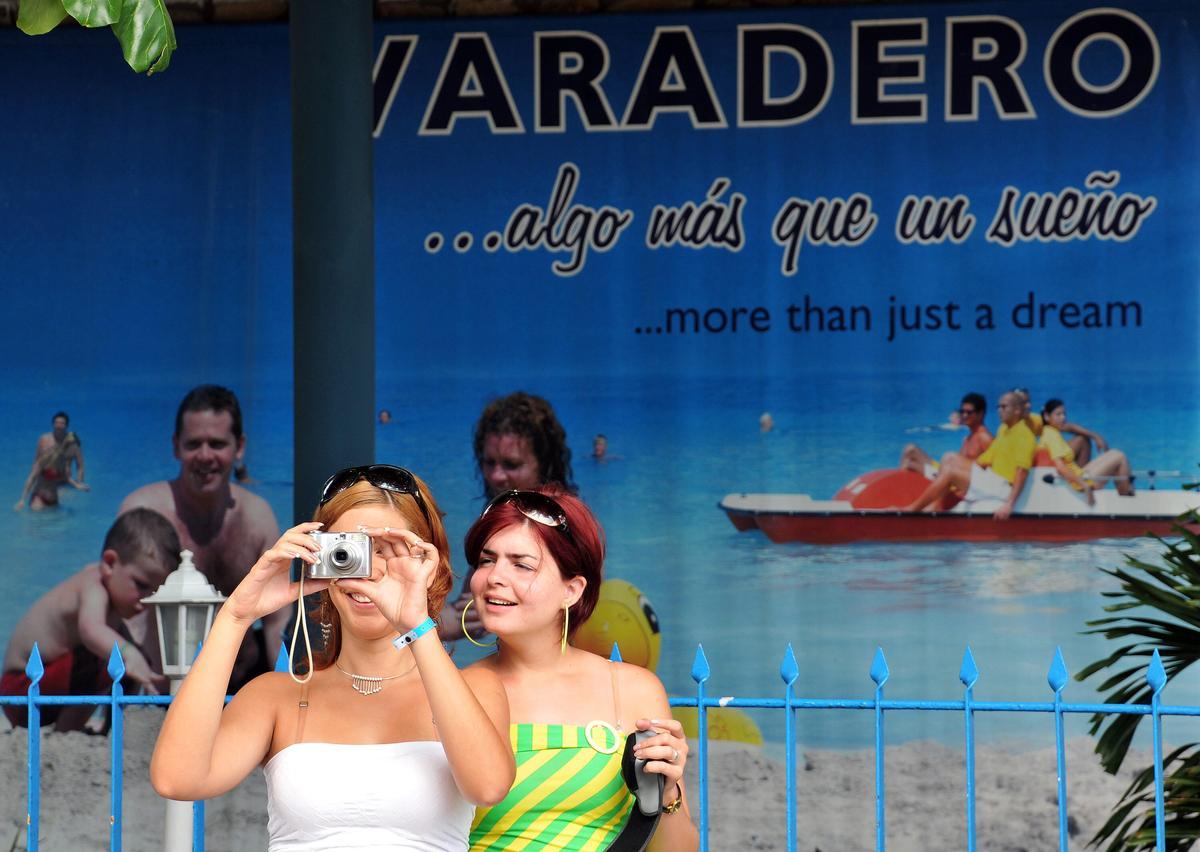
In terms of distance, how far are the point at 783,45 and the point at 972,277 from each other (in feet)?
3.57

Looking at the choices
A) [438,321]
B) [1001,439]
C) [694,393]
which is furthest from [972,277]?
[438,321]

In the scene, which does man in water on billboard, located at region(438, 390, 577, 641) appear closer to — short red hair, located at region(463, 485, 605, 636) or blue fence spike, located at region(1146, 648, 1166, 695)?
blue fence spike, located at region(1146, 648, 1166, 695)

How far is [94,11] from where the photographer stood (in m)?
1.58

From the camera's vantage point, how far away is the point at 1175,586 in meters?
3.56

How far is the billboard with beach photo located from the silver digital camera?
3.59 meters

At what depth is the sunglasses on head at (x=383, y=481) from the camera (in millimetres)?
1998

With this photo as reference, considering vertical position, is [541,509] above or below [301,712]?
above

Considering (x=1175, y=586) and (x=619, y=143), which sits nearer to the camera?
(x=1175, y=586)

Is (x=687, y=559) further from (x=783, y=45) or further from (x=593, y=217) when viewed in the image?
(x=783, y=45)

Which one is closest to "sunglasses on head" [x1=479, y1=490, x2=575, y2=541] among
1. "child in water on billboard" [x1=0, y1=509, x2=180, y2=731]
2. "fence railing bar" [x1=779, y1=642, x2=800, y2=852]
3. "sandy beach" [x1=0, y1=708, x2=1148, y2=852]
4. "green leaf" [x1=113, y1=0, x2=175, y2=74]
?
"fence railing bar" [x1=779, y1=642, x2=800, y2=852]

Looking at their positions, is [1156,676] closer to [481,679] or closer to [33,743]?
[481,679]

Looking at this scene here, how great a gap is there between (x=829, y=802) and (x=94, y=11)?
436cm

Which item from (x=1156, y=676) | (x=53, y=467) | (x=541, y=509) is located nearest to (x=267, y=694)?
(x=541, y=509)

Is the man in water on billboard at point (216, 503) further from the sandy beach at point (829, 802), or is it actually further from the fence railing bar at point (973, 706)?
the fence railing bar at point (973, 706)
